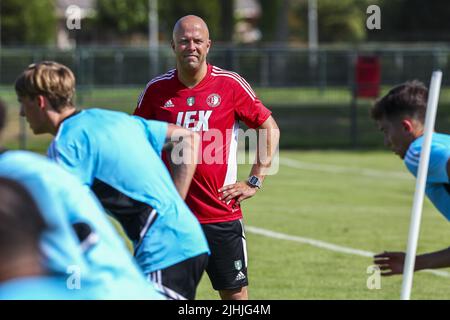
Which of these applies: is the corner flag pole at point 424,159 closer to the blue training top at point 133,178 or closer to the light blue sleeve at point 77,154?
the blue training top at point 133,178

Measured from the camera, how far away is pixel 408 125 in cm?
598

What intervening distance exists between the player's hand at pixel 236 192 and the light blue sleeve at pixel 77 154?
7.13ft

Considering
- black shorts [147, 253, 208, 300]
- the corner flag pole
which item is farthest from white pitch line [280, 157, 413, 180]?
black shorts [147, 253, 208, 300]

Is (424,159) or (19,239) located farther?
(424,159)

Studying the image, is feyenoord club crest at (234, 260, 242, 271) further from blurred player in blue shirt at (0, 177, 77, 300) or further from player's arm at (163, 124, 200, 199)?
blurred player in blue shirt at (0, 177, 77, 300)

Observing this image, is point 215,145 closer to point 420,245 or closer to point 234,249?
point 234,249

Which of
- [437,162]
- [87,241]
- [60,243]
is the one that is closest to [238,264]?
[437,162]

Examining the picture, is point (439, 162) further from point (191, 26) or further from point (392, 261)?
point (191, 26)

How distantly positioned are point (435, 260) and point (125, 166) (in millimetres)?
2076

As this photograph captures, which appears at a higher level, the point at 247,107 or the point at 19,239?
the point at 19,239

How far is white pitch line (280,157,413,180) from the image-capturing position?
21.7 metres

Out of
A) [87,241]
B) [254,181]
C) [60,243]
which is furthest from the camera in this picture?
[254,181]

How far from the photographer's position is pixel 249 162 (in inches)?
928

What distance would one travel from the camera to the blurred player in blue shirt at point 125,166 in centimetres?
528
